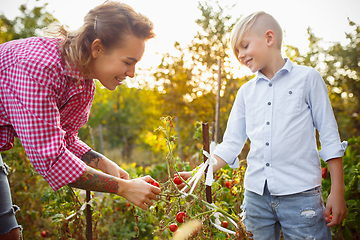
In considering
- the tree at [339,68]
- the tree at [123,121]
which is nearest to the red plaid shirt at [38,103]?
the tree at [339,68]

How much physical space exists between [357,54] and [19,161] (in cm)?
546

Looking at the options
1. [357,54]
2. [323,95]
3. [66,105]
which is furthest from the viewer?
[357,54]

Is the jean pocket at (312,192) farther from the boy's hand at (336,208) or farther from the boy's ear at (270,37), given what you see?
the boy's ear at (270,37)

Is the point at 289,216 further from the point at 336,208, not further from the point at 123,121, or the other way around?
the point at 123,121

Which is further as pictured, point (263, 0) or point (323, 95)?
point (263, 0)

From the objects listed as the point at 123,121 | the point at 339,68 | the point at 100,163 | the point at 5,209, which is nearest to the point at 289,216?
the point at 100,163

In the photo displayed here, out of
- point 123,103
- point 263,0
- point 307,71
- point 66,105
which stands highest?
point 263,0

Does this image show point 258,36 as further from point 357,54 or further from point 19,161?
point 357,54

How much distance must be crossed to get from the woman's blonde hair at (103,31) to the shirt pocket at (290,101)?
753 millimetres

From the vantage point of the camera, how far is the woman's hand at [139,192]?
44.2 inches

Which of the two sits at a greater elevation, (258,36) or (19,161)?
(258,36)

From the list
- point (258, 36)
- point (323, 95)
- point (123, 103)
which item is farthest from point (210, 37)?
point (123, 103)

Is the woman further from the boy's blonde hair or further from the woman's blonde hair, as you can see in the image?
the boy's blonde hair

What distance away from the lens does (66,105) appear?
4.26 ft
